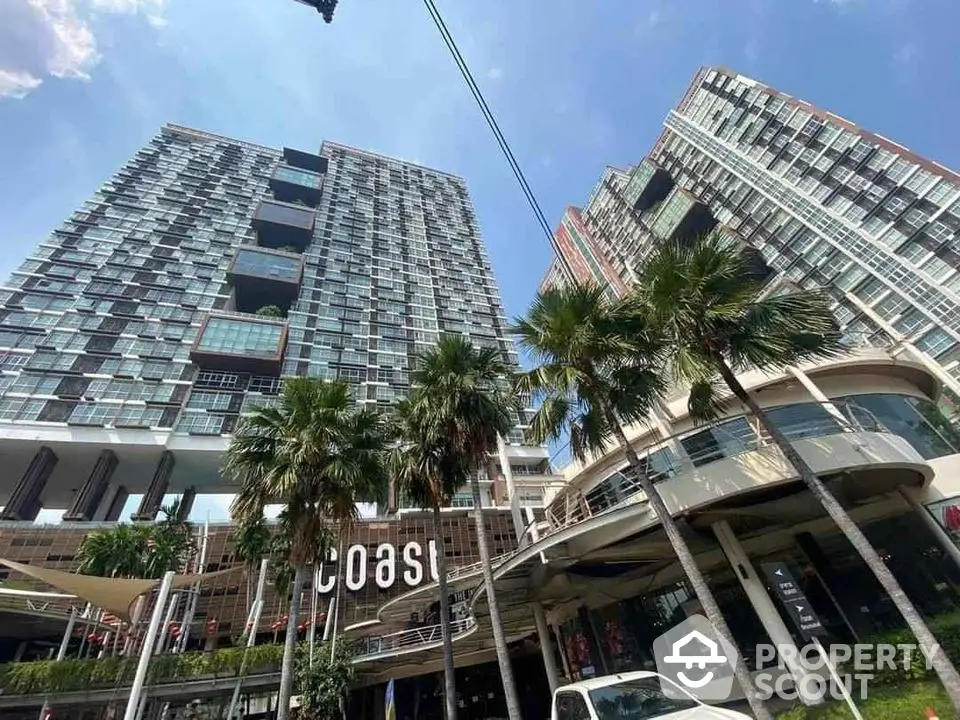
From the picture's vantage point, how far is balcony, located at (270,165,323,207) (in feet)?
256

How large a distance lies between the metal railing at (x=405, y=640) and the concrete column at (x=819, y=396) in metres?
16.0

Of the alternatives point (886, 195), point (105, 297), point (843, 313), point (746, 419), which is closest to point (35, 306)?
point (105, 297)

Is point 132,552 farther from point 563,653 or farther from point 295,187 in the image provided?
point 295,187

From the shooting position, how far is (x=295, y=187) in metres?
78.0

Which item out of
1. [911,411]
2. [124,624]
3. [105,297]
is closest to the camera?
[911,411]

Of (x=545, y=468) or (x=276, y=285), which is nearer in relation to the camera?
(x=545, y=468)

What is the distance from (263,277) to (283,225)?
49.0ft

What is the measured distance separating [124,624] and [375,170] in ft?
308

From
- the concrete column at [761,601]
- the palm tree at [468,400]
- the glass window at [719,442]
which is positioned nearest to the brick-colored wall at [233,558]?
the palm tree at [468,400]

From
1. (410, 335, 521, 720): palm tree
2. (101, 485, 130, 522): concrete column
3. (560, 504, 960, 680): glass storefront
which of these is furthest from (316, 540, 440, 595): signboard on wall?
(101, 485, 130, 522): concrete column

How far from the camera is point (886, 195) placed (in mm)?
42156

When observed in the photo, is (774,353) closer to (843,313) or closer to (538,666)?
(538,666)

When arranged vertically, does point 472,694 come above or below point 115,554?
below

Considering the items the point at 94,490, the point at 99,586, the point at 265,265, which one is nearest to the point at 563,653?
the point at 99,586
